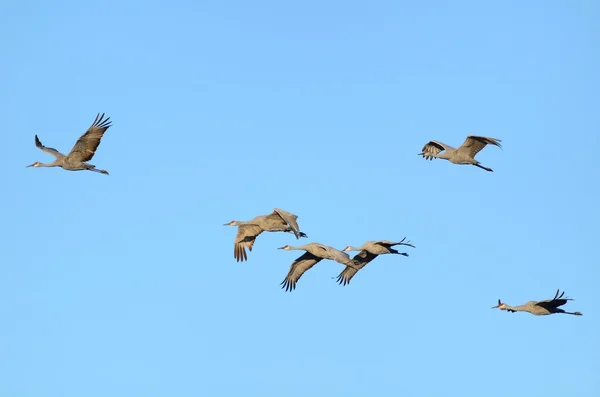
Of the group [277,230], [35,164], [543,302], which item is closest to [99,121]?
[35,164]

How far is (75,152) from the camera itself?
29344 millimetres

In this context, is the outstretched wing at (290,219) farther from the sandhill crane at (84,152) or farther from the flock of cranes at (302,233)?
the sandhill crane at (84,152)

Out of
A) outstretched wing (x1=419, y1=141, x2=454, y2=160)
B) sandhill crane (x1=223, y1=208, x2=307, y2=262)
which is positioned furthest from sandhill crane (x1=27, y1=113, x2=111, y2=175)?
outstretched wing (x1=419, y1=141, x2=454, y2=160)

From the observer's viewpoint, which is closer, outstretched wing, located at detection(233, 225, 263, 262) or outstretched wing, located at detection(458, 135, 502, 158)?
outstretched wing, located at detection(458, 135, 502, 158)

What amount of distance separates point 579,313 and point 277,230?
8.28 meters

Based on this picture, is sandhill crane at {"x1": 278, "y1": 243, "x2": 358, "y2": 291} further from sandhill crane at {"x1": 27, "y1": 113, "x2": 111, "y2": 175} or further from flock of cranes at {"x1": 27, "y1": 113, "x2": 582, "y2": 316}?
sandhill crane at {"x1": 27, "y1": 113, "x2": 111, "y2": 175}

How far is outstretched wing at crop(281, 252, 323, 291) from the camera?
3119cm

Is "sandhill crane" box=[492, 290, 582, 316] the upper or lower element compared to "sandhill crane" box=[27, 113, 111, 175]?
lower

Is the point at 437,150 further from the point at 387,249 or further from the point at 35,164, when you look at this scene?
the point at 35,164

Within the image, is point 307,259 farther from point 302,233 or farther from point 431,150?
point 431,150

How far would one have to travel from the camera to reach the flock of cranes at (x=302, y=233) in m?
28.8

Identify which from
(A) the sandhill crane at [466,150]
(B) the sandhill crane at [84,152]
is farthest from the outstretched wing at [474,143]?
(B) the sandhill crane at [84,152]

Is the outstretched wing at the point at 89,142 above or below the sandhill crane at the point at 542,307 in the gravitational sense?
above

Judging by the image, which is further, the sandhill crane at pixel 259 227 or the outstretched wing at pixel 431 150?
the outstretched wing at pixel 431 150
